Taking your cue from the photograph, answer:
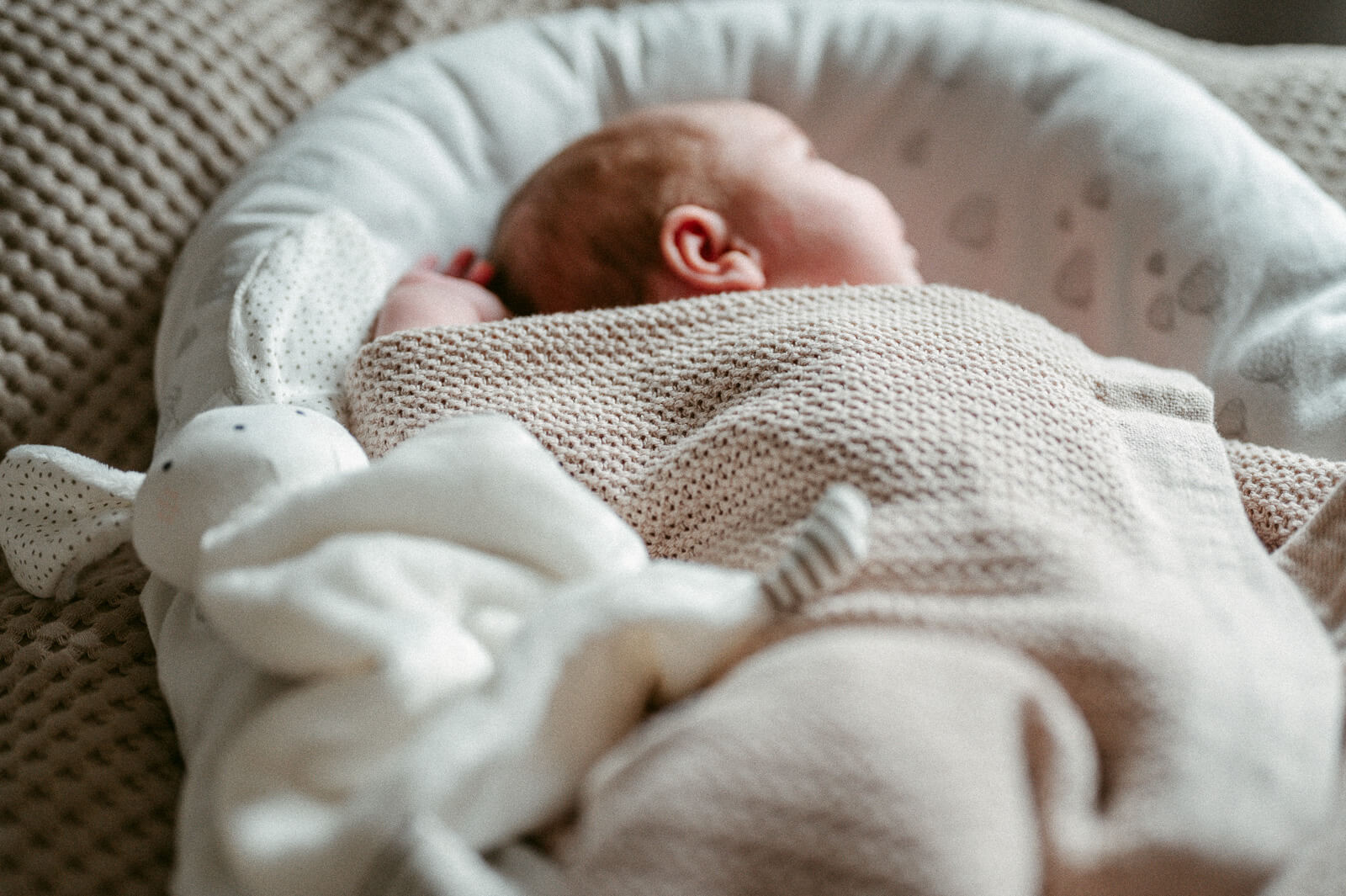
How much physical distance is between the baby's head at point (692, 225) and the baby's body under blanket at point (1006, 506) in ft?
0.42

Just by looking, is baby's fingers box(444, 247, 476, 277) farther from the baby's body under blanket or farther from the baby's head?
the baby's body under blanket

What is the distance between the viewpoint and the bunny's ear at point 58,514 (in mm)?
729

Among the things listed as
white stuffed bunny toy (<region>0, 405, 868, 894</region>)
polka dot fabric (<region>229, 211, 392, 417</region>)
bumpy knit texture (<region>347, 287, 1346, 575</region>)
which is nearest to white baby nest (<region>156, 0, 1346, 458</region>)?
polka dot fabric (<region>229, 211, 392, 417</region>)

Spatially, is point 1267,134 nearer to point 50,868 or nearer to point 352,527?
point 352,527

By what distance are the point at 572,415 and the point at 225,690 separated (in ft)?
0.87

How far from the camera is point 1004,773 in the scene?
1.55 feet

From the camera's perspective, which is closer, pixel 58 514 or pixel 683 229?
pixel 58 514

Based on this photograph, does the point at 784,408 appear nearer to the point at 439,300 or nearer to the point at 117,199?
the point at 439,300

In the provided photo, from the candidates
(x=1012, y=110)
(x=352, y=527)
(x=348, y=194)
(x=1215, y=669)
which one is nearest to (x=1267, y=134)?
(x=1012, y=110)

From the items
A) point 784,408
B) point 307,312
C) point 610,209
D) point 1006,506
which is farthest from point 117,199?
point 1006,506

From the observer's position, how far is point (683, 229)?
2.98ft

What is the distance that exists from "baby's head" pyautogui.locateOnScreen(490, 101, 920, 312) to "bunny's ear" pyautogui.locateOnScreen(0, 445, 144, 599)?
37cm

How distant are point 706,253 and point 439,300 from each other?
0.21 metres

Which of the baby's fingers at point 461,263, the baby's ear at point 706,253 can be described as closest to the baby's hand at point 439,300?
the baby's fingers at point 461,263
